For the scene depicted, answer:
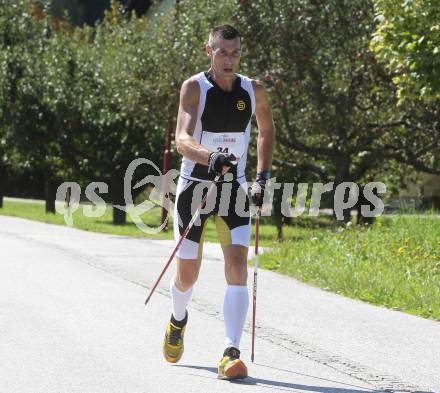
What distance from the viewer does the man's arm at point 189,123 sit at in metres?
6.96

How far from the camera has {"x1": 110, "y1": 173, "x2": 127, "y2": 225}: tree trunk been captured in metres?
32.3

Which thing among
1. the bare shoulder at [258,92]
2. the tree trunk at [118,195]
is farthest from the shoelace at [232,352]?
the tree trunk at [118,195]

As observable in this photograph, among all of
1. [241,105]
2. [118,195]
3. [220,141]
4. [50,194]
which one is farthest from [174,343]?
[50,194]

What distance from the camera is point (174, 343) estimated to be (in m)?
7.50

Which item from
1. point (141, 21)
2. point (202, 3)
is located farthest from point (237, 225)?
point (141, 21)

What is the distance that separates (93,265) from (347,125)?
9.16m

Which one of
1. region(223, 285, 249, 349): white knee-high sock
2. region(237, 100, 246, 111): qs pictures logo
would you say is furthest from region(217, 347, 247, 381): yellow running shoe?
region(237, 100, 246, 111): qs pictures logo

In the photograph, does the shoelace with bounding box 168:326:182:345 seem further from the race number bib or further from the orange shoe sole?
the race number bib

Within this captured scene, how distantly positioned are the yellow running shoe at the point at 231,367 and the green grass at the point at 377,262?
3.65 metres

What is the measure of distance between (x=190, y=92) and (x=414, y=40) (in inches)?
309

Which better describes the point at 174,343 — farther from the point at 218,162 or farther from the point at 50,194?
the point at 50,194

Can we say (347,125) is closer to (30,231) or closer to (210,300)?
(30,231)

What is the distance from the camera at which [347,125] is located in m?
23.0

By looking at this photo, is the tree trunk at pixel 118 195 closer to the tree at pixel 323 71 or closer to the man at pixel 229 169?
the tree at pixel 323 71
